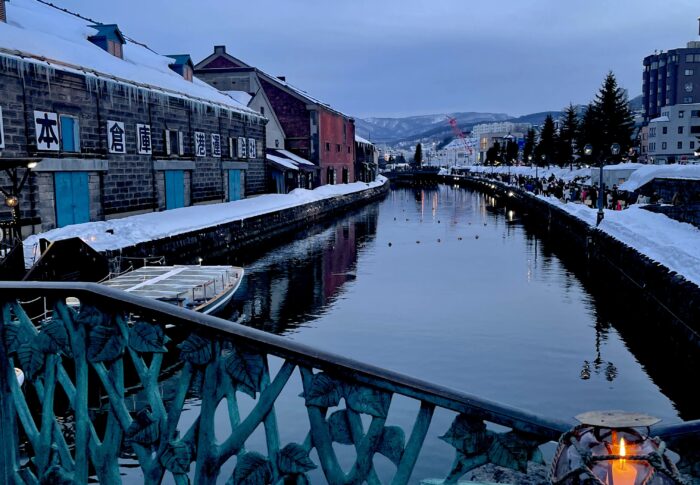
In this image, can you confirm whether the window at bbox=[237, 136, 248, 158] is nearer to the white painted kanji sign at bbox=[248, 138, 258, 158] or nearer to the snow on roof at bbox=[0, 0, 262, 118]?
the white painted kanji sign at bbox=[248, 138, 258, 158]

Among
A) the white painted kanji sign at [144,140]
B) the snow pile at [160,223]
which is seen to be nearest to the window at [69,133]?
the snow pile at [160,223]

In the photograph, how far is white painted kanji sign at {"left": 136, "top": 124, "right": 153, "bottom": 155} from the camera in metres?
32.7

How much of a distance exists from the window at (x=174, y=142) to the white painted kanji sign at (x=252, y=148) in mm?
11394

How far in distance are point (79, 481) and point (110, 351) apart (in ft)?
2.71

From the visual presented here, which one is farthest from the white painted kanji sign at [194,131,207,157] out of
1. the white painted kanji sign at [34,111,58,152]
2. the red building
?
the red building

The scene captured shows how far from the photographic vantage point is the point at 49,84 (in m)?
25.9

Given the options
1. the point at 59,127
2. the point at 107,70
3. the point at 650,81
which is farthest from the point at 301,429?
the point at 650,81

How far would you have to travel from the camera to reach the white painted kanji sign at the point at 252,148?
A: 48881mm

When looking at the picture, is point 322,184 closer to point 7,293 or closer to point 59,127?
point 59,127

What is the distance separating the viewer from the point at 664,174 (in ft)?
118

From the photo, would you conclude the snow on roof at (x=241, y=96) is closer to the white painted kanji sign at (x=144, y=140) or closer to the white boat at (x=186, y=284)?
the white painted kanji sign at (x=144, y=140)

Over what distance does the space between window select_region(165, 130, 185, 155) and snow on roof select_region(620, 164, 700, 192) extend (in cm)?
2823

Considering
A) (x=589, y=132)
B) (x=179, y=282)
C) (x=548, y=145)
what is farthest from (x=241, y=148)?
(x=548, y=145)

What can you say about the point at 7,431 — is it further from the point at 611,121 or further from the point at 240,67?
the point at 611,121
